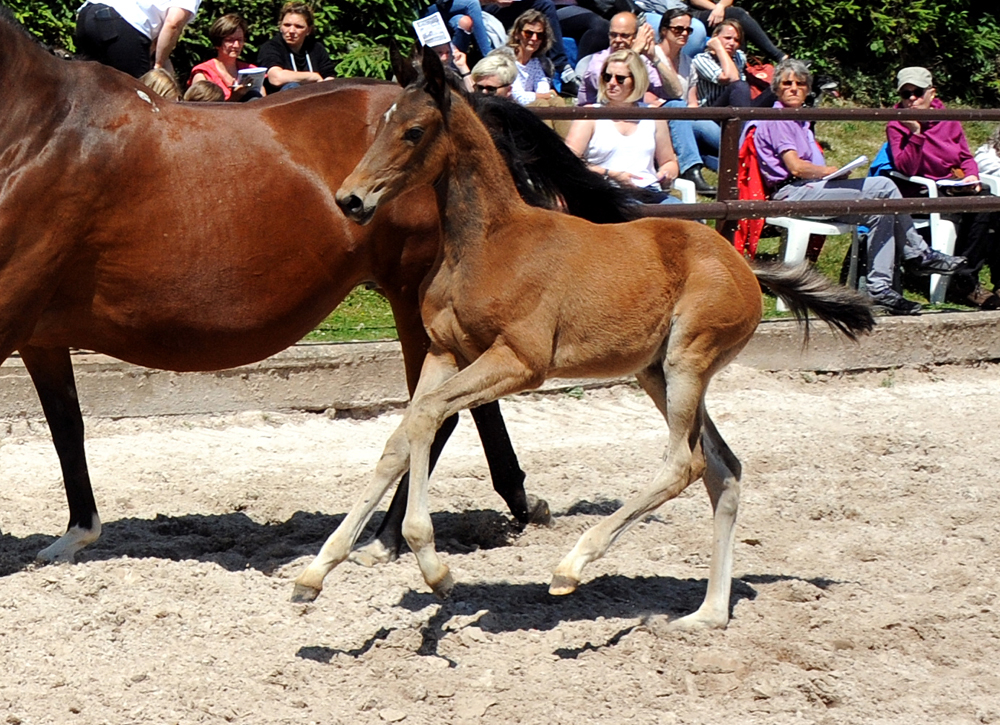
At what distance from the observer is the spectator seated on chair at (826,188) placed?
8203mm

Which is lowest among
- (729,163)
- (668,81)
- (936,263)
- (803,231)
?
(936,263)

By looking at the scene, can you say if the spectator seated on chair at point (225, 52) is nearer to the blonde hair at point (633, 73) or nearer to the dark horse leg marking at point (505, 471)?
the blonde hair at point (633, 73)

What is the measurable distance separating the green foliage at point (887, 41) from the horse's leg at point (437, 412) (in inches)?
380

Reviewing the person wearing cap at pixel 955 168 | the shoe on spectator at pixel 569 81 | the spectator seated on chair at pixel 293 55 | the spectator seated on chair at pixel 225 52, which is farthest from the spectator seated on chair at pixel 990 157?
the spectator seated on chair at pixel 225 52

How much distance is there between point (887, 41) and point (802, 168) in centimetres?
541

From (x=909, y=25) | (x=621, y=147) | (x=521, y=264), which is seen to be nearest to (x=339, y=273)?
(x=521, y=264)

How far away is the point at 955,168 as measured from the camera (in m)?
8.88

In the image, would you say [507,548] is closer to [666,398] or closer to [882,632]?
[666,398]

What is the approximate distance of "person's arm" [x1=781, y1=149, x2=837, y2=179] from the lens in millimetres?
8297

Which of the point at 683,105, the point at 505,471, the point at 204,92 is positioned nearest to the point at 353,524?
the point at 505,471

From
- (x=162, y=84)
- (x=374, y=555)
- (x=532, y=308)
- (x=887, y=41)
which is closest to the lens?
(x=532, y=308)

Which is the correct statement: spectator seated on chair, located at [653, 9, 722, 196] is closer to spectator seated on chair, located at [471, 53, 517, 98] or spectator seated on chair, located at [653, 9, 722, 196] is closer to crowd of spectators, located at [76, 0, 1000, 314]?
crowd of spectators, located at [76, 0, 1000, 314]

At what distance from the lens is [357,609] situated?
4168mm

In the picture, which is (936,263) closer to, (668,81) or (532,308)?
(668,81)
